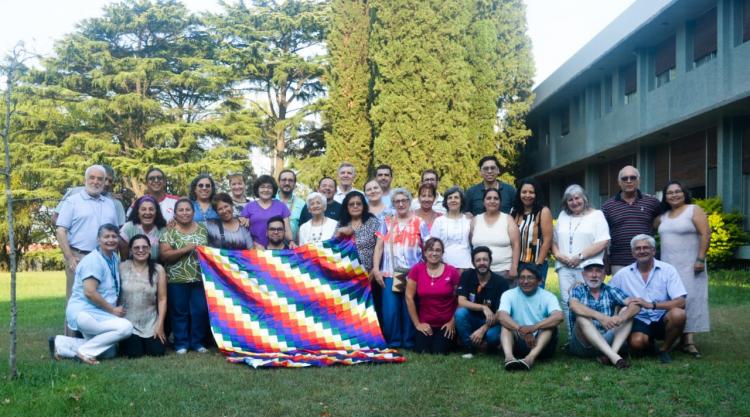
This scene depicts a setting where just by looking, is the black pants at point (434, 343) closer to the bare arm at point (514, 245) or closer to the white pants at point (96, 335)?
the bare arm at point (514, 245)

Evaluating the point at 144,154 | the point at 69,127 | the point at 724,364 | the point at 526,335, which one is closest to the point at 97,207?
the point at 526,335

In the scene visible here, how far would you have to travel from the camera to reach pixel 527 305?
23.2 ft

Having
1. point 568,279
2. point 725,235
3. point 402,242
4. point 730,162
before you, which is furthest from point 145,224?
point 730,162

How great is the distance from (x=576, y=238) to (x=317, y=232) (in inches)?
116

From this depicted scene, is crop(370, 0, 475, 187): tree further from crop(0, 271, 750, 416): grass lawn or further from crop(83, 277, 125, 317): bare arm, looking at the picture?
crop(83, 277, 125, 317): bare arm

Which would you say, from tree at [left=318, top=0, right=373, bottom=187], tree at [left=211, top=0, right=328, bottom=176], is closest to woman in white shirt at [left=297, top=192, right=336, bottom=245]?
tree at [left=318, top=0, right=373, bottom=187]

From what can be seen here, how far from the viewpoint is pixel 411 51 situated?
930 inches

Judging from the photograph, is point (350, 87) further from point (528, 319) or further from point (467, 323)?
point (528, 319)

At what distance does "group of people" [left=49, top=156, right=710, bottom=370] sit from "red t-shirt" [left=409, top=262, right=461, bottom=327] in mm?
12

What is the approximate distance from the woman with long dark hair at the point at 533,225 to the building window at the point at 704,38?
31.8 feet

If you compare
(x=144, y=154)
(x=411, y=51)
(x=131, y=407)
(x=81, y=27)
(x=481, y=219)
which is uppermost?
(x=81, y=27)

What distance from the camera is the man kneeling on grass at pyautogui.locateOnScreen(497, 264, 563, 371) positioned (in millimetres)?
6840

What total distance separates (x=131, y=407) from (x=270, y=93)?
28.0 meters

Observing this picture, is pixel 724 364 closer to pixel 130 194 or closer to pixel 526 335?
pixel 526 335
